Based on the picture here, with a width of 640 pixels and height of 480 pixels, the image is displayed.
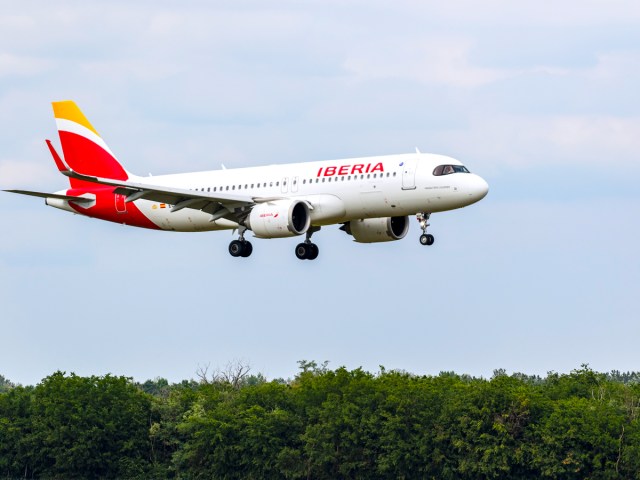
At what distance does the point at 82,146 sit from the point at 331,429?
5381 cm

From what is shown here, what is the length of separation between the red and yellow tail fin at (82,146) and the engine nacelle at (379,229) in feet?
51.5

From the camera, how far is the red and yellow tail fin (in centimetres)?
9494

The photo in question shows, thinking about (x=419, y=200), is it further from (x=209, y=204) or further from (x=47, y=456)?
(x=47, y=456)

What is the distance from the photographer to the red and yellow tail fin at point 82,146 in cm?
9494

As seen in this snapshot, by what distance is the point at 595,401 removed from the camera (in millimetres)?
138500

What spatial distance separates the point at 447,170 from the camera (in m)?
79.9

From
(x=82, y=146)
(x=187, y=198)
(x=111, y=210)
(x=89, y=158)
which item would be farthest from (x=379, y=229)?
(x=82, y=146)

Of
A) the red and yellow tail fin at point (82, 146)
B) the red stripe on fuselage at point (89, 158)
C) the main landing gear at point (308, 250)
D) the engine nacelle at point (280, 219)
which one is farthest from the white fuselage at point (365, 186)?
the red and yellow tail fin at point (82, 146)

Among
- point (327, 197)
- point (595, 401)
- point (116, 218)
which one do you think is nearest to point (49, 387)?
point (595, 401)

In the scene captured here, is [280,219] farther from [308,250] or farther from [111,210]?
[111,210]

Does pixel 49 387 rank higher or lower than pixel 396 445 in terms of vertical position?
higher

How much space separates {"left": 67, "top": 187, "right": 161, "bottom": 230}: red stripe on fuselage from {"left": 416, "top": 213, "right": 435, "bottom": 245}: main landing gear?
55.5 feet

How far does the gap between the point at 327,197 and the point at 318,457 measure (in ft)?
207

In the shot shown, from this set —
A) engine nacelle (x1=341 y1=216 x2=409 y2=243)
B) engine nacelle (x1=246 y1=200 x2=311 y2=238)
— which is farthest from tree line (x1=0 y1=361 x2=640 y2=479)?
engine nacelle (x1=246 y1=200 x2=311 y2=238)
